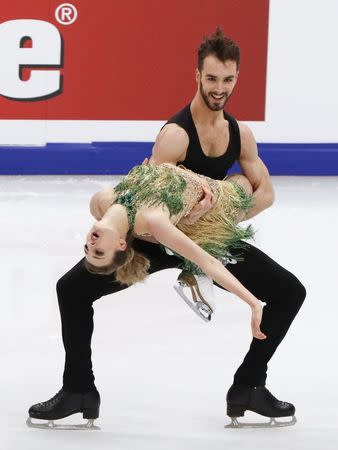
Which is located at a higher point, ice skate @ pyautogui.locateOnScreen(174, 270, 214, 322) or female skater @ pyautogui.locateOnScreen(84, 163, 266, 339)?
female skater @ pyautogui.locateOnScreen(84, 163, 266, 339)

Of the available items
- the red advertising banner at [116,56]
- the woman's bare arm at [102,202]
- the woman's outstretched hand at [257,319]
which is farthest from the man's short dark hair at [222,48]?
the red advertising banner at [116,56]

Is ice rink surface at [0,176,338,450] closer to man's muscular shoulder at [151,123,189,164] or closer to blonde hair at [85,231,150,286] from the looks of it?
blonde hair at [85,231,150,286]

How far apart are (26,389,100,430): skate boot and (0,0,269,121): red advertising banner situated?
4.35 m

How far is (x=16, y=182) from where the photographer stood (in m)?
8.46

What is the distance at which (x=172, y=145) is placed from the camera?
4531 mm

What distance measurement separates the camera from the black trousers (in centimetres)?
441

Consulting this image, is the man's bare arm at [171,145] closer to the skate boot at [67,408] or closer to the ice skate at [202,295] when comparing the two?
the ice skate at [202,295]

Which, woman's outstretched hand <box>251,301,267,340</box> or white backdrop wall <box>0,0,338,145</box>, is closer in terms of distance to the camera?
woman's outstretched hand <box>251,301,267,340</box>

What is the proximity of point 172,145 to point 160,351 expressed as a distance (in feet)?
3.76

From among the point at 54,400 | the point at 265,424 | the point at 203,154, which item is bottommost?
the point at 265,424

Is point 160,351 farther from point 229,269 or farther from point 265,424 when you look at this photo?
point 229,269

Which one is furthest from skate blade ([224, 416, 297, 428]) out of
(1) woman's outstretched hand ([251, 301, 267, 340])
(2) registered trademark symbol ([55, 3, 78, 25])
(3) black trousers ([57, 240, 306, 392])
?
(2) registered trademark symbol ([55, 3, 78, 25])

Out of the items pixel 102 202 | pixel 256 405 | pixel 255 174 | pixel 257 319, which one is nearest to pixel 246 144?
pixel 255 174

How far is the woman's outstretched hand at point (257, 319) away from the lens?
410 cm
